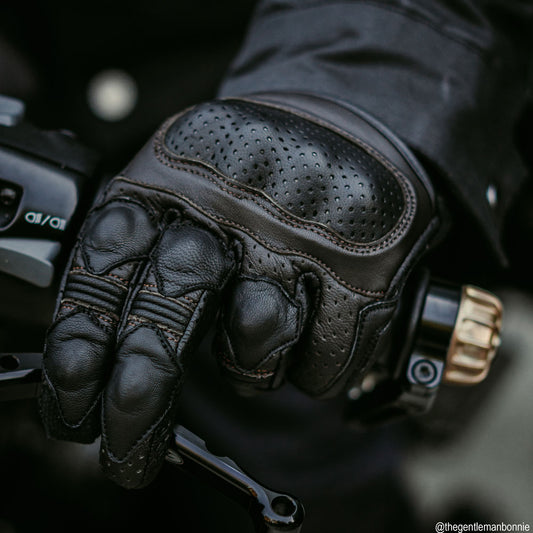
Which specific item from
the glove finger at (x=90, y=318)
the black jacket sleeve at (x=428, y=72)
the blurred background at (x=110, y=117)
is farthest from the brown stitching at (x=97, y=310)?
the black jacket sleeve at (x=428, y=72)

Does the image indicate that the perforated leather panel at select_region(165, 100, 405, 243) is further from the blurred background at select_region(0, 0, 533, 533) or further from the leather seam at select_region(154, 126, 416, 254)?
the blurred background at select_region(0, 0, 533, 533)

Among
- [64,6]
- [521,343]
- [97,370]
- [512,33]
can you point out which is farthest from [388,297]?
[521,343]

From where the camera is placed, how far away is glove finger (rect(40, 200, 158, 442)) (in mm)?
458

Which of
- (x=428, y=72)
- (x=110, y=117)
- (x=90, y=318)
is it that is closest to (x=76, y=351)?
(x=90, y=318)

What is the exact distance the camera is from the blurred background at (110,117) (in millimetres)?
854

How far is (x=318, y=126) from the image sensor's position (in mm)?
556

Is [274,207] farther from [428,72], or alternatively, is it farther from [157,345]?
[428,72]

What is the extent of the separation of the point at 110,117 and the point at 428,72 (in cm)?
64

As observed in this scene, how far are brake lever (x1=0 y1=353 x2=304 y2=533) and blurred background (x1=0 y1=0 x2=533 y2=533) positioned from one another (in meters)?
0.22

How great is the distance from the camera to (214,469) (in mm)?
483

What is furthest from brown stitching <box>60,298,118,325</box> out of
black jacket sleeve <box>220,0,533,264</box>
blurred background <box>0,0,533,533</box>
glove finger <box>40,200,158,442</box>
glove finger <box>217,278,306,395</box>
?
black jacket sleeve <box>220,0,533,264</box>

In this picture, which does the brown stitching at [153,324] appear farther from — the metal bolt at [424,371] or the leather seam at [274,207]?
the metal bolt at [424,371]

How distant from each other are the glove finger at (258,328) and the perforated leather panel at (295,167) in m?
0.09

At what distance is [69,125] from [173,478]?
0.75m
